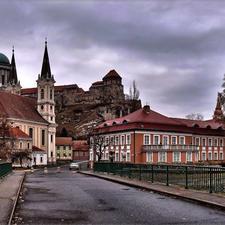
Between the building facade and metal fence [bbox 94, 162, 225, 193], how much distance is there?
44730 mm

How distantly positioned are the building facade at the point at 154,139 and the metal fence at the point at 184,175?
147 feet

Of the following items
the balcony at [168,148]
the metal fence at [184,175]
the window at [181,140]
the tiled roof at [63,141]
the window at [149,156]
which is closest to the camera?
the metal fence at [184,175]

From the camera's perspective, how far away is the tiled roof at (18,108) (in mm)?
110500

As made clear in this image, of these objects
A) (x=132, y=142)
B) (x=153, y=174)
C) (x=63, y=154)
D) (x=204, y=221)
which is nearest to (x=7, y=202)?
(x=204, y=221)

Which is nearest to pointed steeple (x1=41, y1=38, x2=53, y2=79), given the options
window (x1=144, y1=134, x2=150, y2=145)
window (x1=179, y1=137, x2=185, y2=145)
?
window (x1=179, y1=137, x2=185, y2=145)

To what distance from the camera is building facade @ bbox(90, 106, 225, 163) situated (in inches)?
3081

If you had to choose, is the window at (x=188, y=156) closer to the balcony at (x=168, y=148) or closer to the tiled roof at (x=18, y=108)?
the balcony at (x=168, y=148)

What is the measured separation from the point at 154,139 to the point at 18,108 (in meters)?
47.1

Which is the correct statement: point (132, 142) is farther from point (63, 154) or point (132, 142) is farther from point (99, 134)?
point (63, 154)

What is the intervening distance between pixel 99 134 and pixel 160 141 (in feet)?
44.3

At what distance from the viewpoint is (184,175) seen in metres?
21.9

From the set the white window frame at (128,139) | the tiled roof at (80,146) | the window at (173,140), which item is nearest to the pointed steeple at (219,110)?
the window at (173,140)

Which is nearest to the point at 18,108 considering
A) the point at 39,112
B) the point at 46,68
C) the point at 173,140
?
the point at 39,112

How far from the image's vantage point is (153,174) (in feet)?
86.1
